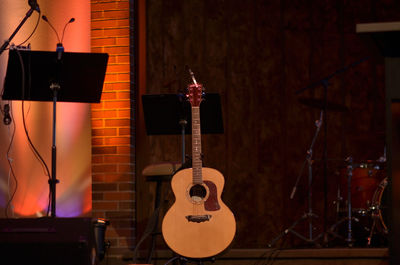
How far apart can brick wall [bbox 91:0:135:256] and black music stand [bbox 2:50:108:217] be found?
846 mm

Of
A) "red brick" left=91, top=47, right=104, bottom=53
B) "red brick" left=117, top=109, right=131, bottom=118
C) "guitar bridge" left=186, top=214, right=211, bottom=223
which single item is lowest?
"guitar bridge" left=186, top=214, right=211, bottom=223

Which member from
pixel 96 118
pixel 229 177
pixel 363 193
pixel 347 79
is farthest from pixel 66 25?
pixel 363 193

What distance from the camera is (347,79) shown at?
541 cm

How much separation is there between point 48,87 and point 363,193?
2.75 metres

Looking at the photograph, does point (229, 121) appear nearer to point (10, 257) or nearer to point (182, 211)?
point (182, 211)

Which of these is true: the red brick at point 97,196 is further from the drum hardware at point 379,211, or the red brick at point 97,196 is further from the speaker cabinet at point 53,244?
the drum hardware at point 379,211

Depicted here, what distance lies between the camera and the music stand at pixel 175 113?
417cm

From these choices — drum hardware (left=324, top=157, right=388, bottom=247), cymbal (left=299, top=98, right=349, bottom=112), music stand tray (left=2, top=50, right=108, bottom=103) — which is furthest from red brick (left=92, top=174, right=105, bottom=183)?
drum hardware (left=324, top=157, right=388, bottom=247)

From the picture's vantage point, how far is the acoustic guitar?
12.8 feet

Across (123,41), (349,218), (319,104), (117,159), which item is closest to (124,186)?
(117,159)

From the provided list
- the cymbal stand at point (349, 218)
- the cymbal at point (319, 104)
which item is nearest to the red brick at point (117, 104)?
the cymbal at point (319, 104)

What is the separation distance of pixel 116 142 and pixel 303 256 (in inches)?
69.6

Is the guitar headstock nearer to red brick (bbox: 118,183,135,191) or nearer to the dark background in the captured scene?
red brick (bbox: 118,183,135,191)

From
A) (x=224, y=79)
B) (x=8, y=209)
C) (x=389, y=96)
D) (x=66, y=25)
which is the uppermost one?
(x=66, y=25)
